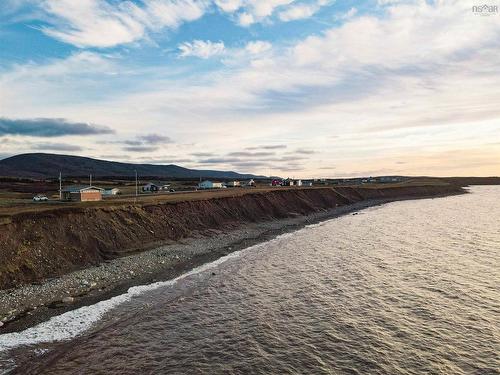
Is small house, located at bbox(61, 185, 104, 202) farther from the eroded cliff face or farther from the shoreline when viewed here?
the shoreline

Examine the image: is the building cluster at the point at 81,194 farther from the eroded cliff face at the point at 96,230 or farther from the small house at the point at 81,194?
the eroded cliff face at the point at 96,230

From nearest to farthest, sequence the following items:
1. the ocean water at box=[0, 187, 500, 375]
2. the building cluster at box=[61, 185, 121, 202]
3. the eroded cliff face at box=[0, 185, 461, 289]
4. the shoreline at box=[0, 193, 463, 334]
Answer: the ocean water at box=[0, 187, 500, 375] < the shoreline at box=[0, 193, 463, 334] < the eroded cliff face at box=[0, 185, 461, 289] < the building cluster at box=[61, 185, 121, 202]

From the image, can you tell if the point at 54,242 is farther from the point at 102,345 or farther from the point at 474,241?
the point at 474,241

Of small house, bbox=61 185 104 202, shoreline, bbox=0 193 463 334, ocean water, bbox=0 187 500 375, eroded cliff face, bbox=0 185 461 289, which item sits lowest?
ocean water, bbox=0 187 500 375

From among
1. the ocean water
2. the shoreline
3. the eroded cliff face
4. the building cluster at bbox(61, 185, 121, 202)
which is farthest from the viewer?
the building cluster at bbox(61, 185, 121, 202)

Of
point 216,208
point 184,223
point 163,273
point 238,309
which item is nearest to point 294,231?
point 216,208

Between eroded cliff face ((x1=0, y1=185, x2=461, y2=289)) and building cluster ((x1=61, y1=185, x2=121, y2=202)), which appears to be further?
building cluster ((x1=61, y1=185, x2=121, y2=202))

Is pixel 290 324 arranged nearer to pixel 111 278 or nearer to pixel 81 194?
pixel 111 278

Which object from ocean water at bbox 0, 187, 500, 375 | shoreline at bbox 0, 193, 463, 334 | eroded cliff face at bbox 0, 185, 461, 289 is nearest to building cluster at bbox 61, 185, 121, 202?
eroded cliff face at bbox 0, 185, 461, 289
